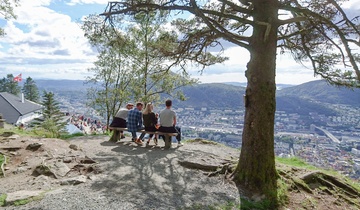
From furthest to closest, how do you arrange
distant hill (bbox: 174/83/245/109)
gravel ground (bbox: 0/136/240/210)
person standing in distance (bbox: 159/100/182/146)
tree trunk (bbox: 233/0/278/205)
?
distant hill (bbox: 174/83/245/109), person standing in distance (bbox: 159/100/182/146), tree trunk (bbox: 233/0/278/205), gravel ground (bbox: 0/136/240/210)

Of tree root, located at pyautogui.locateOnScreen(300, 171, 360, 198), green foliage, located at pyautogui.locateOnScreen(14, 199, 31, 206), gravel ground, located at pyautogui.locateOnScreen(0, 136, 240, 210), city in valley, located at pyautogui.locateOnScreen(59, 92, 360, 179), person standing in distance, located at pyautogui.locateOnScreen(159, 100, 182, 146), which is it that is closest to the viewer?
green foliage, located at pyautogui.locateOnScreen(14, 199, 31, 206)

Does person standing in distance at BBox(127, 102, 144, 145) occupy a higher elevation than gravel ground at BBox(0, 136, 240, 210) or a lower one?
higher

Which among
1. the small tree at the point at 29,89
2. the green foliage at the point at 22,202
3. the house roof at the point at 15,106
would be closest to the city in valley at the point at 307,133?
the green foliage at the point at 22,202

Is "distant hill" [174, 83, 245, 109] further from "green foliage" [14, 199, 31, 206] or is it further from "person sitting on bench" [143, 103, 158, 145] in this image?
"green foliage" [14, 199, 31, 206]

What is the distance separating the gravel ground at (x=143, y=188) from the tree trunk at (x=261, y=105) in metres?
0.57

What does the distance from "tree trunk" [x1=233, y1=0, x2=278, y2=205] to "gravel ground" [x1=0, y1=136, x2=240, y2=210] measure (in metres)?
0.57

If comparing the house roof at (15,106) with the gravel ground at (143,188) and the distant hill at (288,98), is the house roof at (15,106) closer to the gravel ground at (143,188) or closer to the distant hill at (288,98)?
the distant hill at (288,98)

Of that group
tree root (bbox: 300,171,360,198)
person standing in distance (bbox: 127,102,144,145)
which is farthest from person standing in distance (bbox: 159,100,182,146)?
tree root (bbox: 300,171,360,198)

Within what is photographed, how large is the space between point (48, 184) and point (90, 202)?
1197mm

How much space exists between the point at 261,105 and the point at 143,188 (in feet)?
9.01

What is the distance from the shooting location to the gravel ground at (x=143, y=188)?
4.15 meters

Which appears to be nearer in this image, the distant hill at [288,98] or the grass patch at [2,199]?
the grass patch at [2,199]

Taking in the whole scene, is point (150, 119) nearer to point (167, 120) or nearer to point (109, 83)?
point (167, 120)

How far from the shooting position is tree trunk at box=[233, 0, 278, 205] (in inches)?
212
